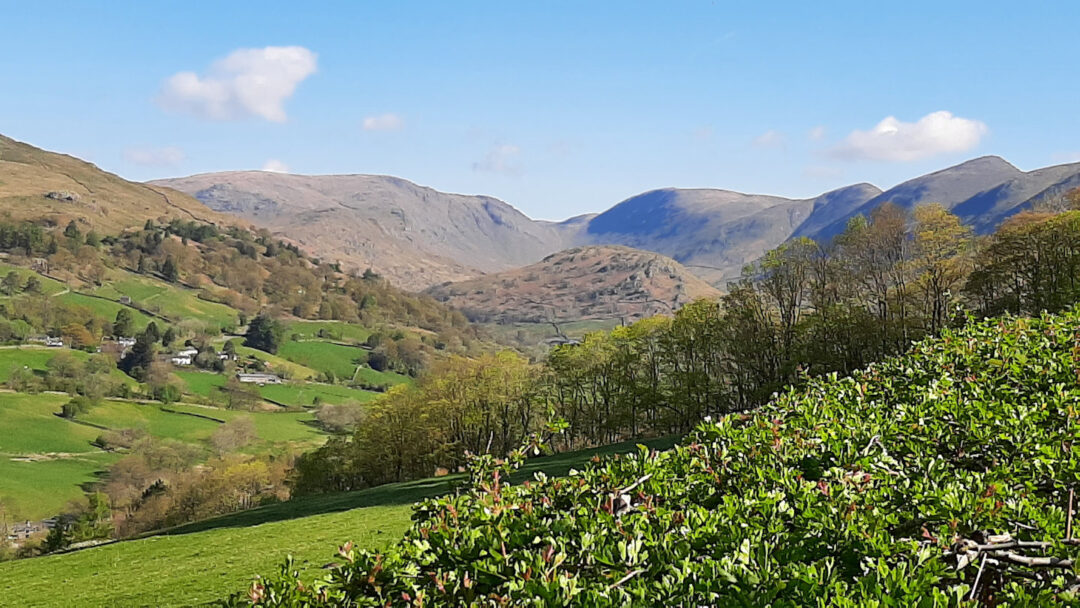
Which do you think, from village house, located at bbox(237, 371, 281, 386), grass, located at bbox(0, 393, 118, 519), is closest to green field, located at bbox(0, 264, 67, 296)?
village house, located at bbox(237, 371, 281, 386)

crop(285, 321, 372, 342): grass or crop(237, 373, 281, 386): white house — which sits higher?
crop(285, 321, 372, 342): grass

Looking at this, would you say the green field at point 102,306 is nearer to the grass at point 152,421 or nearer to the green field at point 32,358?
the green field at point 32,358

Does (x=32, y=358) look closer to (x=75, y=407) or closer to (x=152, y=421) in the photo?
(x=75, y=407)

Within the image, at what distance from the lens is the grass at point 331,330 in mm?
177750

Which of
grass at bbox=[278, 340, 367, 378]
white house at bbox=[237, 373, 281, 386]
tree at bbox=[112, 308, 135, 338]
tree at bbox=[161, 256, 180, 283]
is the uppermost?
tree at bbox=[161, 256, 180, 283]

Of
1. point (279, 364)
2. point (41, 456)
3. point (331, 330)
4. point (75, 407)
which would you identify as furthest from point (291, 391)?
point (331, 330)

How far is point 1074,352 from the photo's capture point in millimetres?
7777

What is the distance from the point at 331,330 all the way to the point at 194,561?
16485cm

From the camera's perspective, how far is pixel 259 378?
455 ft

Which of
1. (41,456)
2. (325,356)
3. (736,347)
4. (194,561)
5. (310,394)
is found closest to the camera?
(194,561)

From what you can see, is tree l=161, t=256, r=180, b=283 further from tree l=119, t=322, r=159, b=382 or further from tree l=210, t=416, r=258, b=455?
tree l=210, t=416, r=258, b=455

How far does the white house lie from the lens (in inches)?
5325

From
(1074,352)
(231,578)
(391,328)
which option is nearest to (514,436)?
(231,578)

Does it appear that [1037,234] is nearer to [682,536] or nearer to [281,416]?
[682,536]
